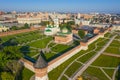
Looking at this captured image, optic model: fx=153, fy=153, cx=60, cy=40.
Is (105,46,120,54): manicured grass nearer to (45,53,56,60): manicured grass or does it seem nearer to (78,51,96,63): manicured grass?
(78,51,96,63): manicured grass

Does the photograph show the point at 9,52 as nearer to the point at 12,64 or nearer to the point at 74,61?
the point at 12,64

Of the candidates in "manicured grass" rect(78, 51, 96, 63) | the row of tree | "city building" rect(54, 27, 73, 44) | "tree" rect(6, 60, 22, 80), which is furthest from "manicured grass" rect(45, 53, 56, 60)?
"city building" rect(54, 27, 73, 44)

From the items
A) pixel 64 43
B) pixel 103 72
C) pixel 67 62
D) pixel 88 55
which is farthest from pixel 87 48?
pixel 103 72

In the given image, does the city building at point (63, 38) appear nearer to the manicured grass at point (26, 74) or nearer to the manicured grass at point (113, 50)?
the manicured grass at point (113, 50)

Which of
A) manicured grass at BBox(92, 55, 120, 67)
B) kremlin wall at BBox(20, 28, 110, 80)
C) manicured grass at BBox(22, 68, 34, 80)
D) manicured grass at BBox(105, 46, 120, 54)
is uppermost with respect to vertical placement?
kremlin wall at BBox(20, 28, 110, 80)

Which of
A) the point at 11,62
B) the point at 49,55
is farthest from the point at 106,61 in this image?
the point at 11,62
